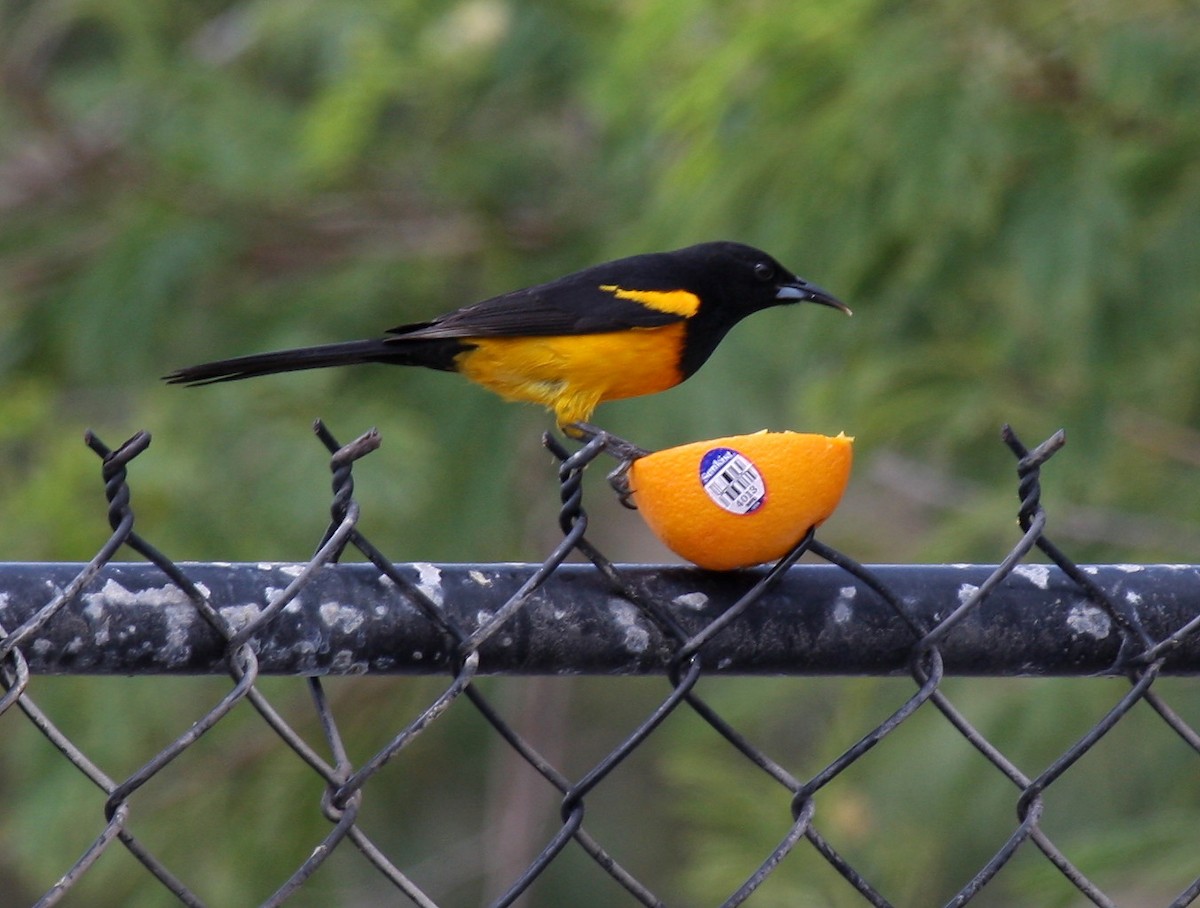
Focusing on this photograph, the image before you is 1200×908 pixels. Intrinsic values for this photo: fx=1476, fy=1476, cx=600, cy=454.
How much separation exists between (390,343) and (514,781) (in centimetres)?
346

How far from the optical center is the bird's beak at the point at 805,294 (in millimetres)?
3811

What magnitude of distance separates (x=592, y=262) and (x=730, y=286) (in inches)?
54.0

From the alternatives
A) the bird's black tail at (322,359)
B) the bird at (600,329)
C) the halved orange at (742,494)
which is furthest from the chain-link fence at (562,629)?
the bird at (600,329)

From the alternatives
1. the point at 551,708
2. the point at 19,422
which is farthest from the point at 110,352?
the point at 551,708

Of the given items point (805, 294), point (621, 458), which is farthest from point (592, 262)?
point (621, 458)

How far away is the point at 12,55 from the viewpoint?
5.55m

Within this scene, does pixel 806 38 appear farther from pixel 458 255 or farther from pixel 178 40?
pixel 178 40

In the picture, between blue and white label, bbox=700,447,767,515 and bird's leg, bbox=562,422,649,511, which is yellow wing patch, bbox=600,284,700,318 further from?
blue and white label, bbox=700,447,767,515

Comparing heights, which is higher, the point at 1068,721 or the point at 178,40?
the point at 178,40

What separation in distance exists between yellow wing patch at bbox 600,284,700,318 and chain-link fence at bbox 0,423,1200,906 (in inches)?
85.4

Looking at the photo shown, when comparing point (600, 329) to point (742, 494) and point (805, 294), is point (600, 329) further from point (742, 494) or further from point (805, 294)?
point (742, 494)

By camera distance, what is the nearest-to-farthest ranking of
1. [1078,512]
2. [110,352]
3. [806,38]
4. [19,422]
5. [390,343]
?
[390,343] → [806,38] → [19,422] → [1078,512] → [110,352]

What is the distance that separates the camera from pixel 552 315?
12.3 feet

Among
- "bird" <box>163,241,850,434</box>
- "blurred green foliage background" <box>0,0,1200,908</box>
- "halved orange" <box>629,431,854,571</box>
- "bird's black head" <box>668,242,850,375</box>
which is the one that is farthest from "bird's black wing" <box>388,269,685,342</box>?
"halved orange" <box>629,431,854,571</box>
